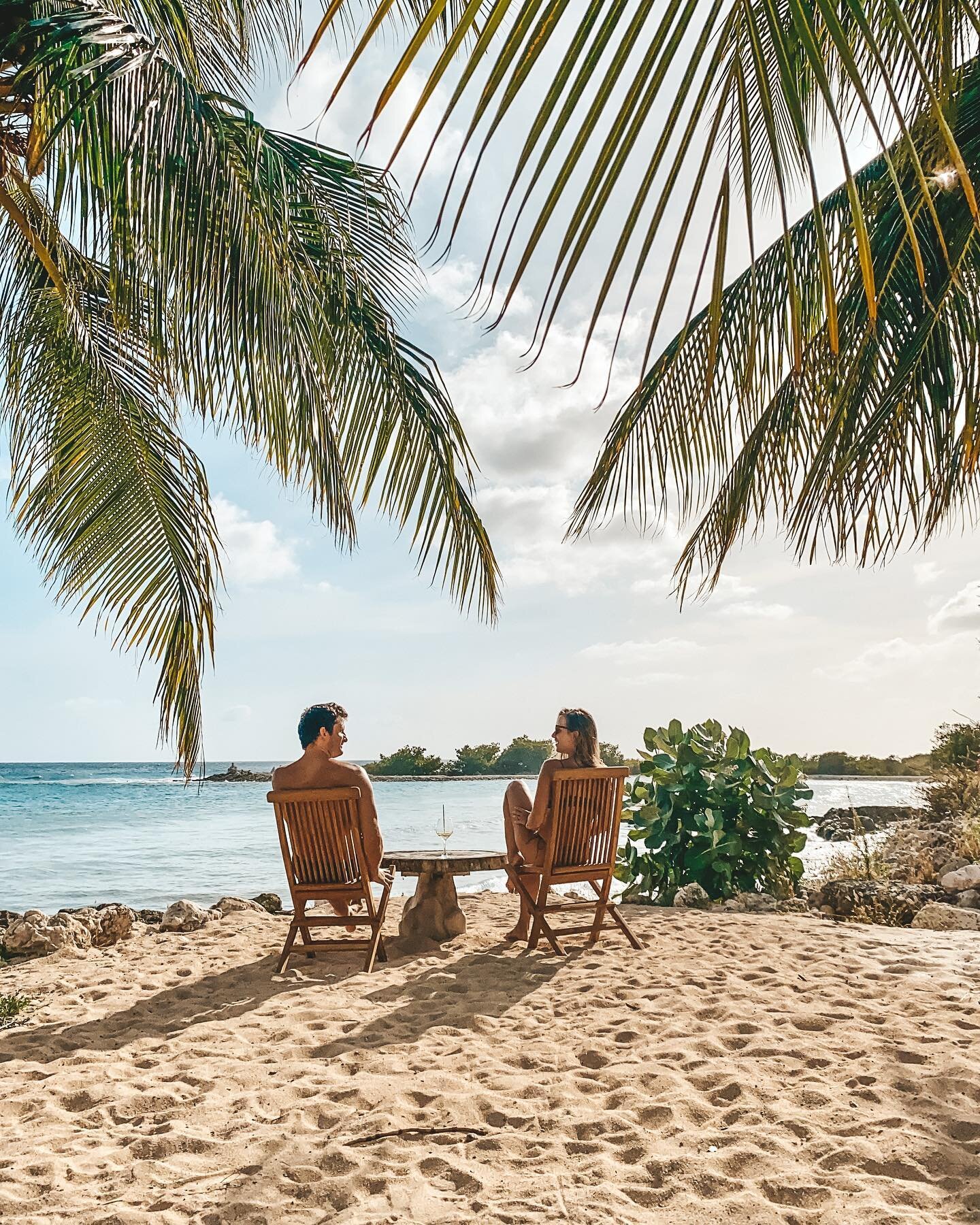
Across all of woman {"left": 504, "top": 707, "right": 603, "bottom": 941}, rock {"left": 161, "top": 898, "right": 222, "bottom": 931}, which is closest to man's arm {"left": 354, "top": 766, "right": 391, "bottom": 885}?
woman {"left": 504, "top": 707, "right": 603, "bottom": 941}

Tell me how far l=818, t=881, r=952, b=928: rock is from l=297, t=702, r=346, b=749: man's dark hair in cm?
376

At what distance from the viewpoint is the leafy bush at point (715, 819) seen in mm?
6863

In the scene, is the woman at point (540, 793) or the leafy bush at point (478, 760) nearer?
the woman at point (540, 793)

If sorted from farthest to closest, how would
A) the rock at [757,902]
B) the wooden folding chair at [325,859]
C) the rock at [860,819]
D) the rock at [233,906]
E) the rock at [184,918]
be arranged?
the rock at [860,819], the rock at [233,906], the rock at [757,902], the rock at [184,918], the wooden folding chair at [325,859]

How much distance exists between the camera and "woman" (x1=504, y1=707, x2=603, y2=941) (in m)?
5.28

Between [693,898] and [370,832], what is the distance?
2999 millimetres

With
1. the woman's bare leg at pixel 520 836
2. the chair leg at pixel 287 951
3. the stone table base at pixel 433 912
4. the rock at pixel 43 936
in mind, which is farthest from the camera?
the rock at pixel 43 936

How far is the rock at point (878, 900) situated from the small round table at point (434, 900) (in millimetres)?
2582

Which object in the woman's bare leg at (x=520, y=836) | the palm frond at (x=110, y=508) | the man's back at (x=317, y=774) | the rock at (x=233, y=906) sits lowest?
the rock at (x=233, y=906)

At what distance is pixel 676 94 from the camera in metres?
0.73

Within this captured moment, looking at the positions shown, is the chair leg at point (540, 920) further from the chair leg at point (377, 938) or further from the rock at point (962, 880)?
the rock at point (962, 880)

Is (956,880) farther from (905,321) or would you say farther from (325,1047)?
(325,1047)

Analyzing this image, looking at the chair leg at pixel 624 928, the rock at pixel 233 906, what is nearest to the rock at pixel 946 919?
the chair leg at pixel 624 928

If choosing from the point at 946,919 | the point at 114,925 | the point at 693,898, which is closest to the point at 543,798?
the point at 693,898
